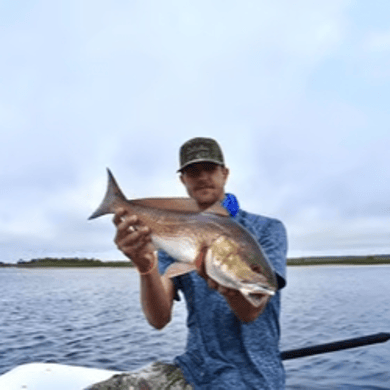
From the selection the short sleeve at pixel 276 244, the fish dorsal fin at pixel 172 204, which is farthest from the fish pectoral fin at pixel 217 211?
the short sleeve at pixel 276 244

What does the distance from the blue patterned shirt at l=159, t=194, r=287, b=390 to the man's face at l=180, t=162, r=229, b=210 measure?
0.41 ft

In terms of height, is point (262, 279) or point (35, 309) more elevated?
point (262, 279)

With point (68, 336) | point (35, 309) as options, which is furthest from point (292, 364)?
point (35, 309)

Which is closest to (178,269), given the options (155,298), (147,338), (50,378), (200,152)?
(155,298)

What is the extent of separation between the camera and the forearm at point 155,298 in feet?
10.8

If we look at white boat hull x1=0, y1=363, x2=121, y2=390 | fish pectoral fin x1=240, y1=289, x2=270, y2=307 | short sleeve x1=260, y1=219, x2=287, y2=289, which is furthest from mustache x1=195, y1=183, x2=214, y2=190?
white boat hull x1=0, y1=363, x2=121, y2=390

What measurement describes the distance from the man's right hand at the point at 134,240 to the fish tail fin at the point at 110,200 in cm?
10

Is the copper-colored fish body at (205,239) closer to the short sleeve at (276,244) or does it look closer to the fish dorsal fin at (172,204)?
the fish dorsal fin at (172,204)

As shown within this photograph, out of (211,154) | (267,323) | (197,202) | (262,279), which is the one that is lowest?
(267,323)

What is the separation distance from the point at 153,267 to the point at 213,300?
0.55 meters

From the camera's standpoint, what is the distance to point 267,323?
317 cm

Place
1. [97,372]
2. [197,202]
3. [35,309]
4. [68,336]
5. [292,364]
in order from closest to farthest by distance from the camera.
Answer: [197,202] < [97,372] < [292,364] < [68,336] < [35,309]

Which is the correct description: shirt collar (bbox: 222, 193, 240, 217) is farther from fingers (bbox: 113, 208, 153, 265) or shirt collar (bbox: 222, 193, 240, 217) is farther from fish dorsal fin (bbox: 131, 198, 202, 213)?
fingers (bbox: 113, 208, 153, 265)

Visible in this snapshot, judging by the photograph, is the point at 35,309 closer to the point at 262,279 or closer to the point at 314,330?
the point at 314,330
